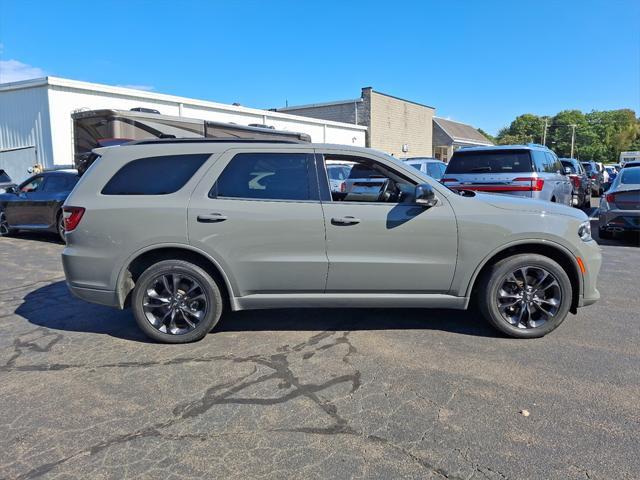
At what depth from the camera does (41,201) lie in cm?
1032

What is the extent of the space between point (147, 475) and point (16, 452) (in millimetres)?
858

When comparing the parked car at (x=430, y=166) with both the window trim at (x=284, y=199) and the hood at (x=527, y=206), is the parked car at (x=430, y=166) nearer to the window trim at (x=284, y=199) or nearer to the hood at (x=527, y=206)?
the hood at (x=527, y=206)

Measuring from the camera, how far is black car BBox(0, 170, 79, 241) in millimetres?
10148

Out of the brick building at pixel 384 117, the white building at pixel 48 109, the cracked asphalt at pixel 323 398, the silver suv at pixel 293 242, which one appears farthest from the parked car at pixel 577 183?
the brick building at pixel 384 117

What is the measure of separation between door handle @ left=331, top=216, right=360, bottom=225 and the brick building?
1161 inches

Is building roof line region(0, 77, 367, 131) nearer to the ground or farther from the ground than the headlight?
farther from the ground

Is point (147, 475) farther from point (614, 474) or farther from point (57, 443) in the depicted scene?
point (614, 474)

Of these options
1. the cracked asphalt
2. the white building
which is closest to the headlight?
the cracked asphalt

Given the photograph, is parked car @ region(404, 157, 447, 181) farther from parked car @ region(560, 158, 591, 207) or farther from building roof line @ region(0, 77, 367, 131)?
building roof line @ region(0, 77, 367, 131)

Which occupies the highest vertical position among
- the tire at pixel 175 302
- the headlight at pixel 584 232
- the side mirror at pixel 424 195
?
the side mirror at pixel 424 195

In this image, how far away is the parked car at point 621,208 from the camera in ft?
29.1

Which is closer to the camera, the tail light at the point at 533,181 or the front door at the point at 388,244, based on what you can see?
the front door at the point at 388,244

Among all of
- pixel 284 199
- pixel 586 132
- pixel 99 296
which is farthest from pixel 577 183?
pixel 586 132

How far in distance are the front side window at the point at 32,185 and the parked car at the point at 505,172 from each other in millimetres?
8779
